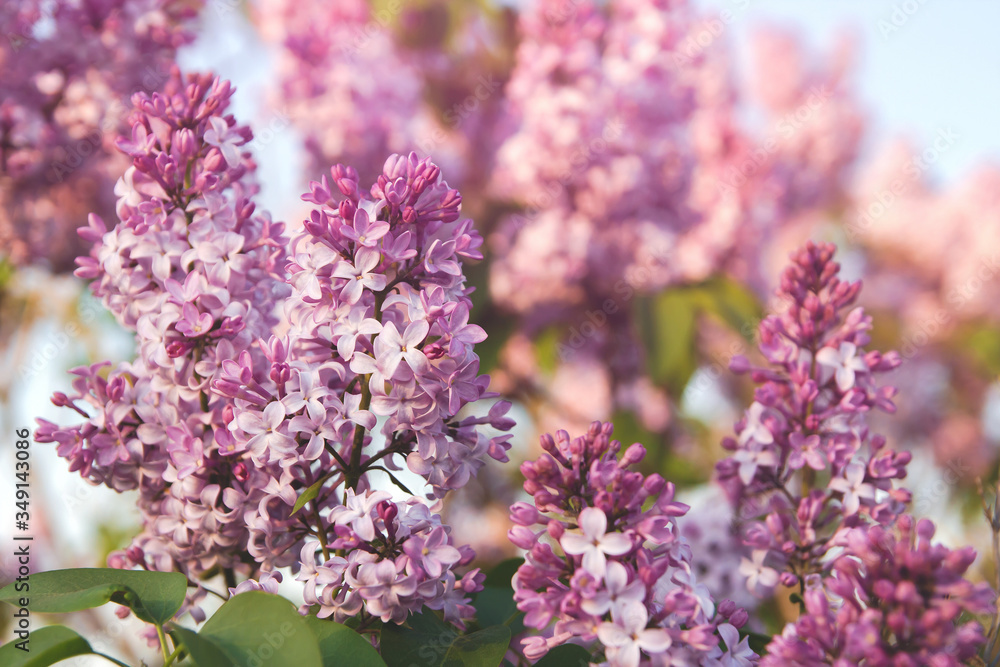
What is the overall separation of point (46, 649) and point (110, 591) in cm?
6

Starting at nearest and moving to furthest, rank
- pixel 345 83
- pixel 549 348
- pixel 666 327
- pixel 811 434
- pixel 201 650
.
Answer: pixel 201 650 < pixel 811 434 < pixel 666 327 < pixel 345 83 < pixel 549 348

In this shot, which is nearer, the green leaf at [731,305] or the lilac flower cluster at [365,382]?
the lilac flower cluster at [365,382]

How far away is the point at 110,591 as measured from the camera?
67 cm

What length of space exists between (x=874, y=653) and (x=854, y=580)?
0.09 meters

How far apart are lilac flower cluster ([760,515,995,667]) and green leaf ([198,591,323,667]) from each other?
0.37m

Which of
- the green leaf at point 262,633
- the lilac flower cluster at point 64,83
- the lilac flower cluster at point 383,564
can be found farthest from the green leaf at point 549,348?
the green leaf at point 262,633

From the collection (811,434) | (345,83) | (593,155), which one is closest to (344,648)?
(811,434)

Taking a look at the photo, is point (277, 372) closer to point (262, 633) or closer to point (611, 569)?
point (262, 633)

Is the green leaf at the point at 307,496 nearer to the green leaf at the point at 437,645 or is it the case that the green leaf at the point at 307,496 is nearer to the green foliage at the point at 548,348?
the green leaf at the point at 437,645

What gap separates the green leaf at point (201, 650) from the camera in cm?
56

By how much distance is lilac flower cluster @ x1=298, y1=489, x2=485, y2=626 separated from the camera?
657 millimetres

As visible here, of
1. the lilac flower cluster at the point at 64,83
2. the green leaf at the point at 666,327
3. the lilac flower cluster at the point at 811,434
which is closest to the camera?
the lilac flower cluster at the point at 811,434

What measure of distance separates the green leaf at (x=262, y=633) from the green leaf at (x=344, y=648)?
3cm

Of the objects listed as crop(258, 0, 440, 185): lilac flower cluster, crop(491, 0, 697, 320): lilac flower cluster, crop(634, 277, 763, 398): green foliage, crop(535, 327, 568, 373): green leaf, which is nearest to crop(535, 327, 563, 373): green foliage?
crop(535, 327, 568, 373): green leaf
